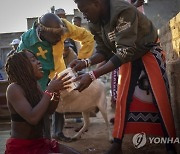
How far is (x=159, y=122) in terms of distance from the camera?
3188 mm

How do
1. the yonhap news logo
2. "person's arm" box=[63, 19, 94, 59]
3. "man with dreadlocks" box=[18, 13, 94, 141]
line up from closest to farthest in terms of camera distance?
the yonhap news logo → "man with dreadlocks" box=[18, 13, 94, 141] → "person's arm" box=[63, 19, 94, 59]

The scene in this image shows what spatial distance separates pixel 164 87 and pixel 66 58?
245cm

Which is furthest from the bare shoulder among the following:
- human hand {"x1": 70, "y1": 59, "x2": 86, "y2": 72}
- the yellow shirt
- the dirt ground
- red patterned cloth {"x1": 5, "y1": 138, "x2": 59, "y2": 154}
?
the yellow shirt

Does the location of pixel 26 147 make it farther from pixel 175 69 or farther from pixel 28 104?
pixel 175 69

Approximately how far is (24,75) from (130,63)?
108 centimetres

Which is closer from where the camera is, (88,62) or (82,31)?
(88,62)

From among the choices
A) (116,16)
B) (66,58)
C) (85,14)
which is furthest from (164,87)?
(66,58)

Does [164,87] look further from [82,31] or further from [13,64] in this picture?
[82,31]

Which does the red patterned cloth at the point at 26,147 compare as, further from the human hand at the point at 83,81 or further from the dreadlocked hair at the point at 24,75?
the human hand at the point at 83,81

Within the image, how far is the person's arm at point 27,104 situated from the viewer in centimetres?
245

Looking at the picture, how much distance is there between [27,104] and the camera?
247cm

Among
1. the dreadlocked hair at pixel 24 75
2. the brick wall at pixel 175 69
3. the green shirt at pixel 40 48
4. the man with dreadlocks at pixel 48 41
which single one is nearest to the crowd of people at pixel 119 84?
the dreadlocked hair at pixel 24 75

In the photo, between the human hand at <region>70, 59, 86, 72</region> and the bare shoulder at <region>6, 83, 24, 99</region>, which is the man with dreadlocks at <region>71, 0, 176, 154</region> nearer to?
the human hand at <region>70, 59, 86, 72</region>

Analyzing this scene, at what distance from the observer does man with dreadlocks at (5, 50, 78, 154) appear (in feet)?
8.11
